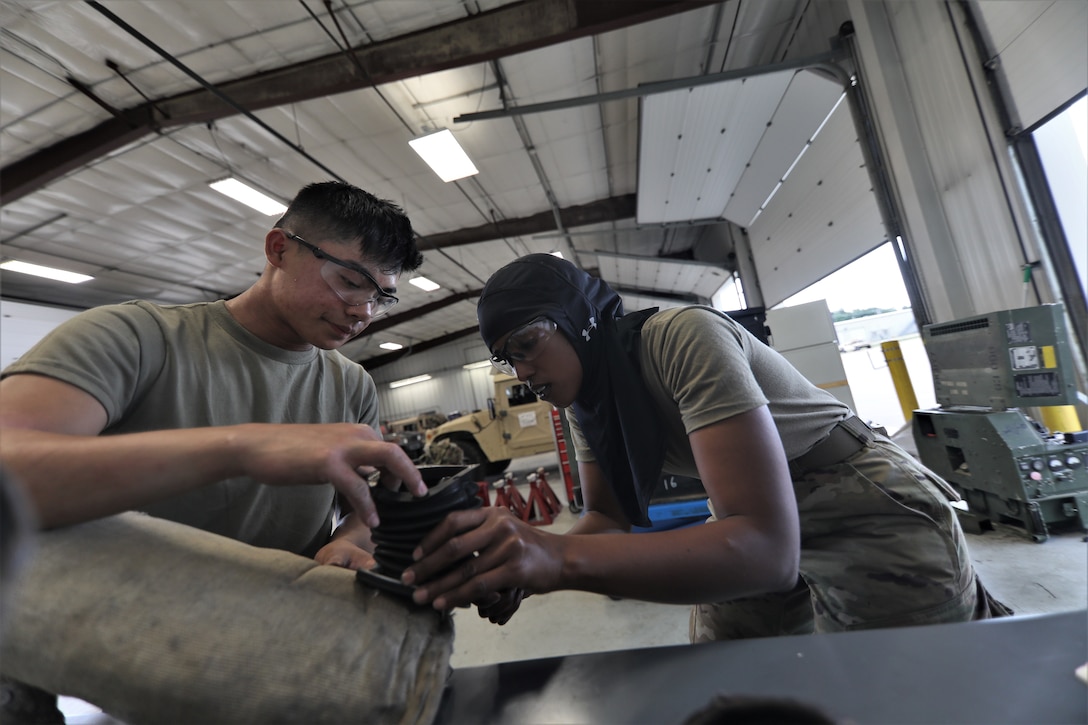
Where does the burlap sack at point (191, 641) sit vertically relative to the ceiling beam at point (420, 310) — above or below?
below

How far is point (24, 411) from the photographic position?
744 mm

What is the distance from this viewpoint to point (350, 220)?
4.11ft

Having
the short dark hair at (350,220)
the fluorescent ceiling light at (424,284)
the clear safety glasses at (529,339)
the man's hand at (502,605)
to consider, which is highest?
the fluorescent ceiling light at (424,284)

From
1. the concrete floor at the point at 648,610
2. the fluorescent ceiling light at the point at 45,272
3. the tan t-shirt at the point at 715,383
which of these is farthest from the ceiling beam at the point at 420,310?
the tan t-shirt at the point at 715,383

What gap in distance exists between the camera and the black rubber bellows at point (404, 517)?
0.73 metres

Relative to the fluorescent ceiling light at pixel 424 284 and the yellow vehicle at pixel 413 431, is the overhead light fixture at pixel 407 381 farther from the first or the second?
the fluorescent ceiling light at pixel 424 284

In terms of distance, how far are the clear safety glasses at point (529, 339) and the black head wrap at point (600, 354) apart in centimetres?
2

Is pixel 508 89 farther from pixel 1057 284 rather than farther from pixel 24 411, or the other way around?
pixel 24 411

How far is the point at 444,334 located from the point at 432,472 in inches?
722

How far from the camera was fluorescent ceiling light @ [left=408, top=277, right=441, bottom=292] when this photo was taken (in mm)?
11052

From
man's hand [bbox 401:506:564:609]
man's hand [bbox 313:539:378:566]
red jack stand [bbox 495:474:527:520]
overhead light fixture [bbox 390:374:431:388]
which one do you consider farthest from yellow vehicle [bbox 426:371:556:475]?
overhead light fixture [bbox 390:374:431:388]

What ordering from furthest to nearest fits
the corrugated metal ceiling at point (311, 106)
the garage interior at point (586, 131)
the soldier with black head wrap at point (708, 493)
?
the corrugated metal ceiling at point (311, 106), the garage interior at point (586, 131), the soldier with black head wrap at point (708, 493)

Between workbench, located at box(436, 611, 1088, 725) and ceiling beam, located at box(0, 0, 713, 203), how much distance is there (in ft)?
15.3

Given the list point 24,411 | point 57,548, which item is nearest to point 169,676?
point 57,548
